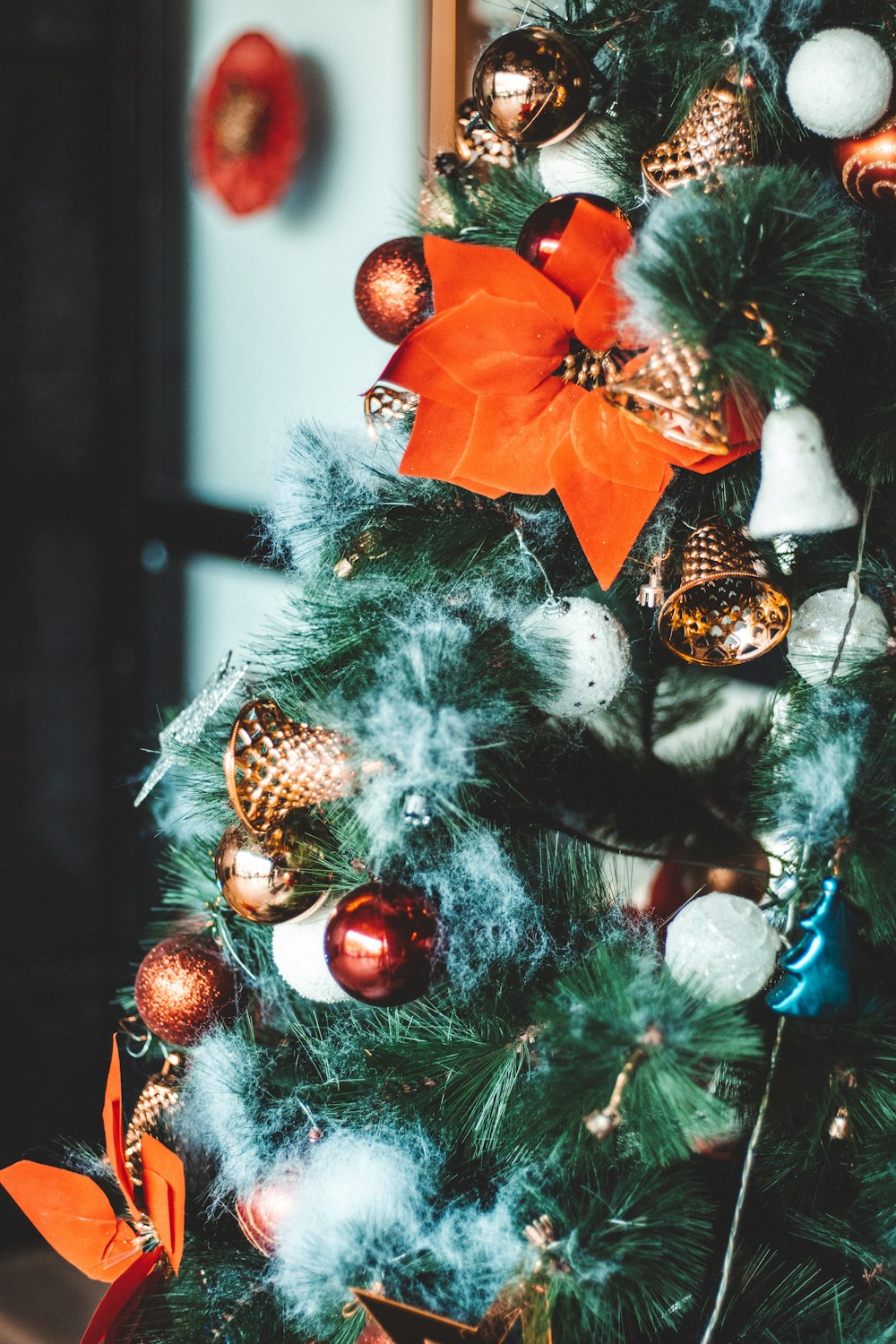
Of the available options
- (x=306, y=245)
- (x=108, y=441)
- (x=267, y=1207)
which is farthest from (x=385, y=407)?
(x=108, y=441)

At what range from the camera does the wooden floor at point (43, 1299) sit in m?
0.74

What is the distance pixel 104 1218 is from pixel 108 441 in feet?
3.29

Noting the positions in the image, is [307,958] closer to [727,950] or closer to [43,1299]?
[727,950]

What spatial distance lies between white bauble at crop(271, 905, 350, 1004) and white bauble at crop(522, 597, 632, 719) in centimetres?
18

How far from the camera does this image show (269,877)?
0.52 meters

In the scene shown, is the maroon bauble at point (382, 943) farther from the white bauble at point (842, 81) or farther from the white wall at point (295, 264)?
the white wall at point (295, 264)

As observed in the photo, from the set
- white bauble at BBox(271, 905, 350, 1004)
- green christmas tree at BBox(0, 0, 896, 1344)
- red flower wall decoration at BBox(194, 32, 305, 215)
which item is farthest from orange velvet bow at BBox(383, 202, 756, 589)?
red flower wall decoration at BBox(194, 32, 305, 215)

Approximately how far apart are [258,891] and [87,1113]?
994mm

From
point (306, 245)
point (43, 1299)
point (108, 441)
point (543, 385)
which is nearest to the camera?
point (543, 385)

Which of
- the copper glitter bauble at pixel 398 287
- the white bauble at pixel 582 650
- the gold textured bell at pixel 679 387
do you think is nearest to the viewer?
the gold textured bell at pixel 679 387

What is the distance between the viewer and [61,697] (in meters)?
1.33

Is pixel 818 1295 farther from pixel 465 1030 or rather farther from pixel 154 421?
pixel 154 421

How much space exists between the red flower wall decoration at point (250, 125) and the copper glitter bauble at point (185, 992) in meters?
0.88

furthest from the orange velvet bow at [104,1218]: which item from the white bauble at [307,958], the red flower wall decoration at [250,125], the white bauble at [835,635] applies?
the red flower wall decoration at [250,125]
